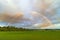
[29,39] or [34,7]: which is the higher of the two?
[34,7]

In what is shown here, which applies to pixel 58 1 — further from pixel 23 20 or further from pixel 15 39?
pixel 15 39

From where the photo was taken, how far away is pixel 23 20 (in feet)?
9.50

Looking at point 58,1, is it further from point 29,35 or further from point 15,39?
point 15,39

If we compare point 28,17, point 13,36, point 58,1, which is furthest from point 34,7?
point 13,36

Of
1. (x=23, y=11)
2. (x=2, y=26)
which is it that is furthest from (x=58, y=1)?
(x=2, y=26)

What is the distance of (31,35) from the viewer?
288 cm

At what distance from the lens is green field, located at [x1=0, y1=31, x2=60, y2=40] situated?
282 centimetres

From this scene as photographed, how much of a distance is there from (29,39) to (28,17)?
1.18 ft

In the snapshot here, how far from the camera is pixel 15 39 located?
2791mm

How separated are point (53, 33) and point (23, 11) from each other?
0.62m

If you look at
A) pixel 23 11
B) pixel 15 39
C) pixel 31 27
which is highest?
pixel 23 11

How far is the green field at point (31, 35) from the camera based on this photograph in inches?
111

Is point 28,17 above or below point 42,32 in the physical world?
above

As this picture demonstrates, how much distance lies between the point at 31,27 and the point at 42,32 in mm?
210
